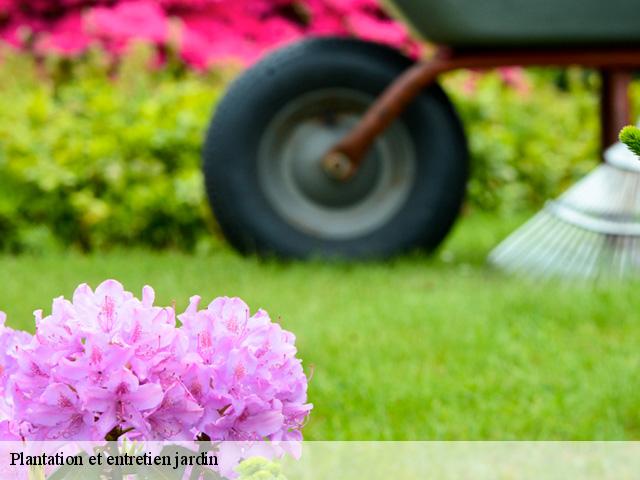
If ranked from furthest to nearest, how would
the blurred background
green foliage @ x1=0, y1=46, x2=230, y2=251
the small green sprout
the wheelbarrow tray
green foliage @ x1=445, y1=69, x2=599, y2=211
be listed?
green foliage @ x1=445, y1=69, x2=599, y2=211 < green foliage @ x1=0, y1=46, x2=230, y2=251 < the wheelbarrow tray < the blurred background < the small green sprout

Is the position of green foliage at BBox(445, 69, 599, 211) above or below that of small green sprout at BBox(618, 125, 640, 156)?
below

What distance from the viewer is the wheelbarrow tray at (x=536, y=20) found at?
392 centimetres

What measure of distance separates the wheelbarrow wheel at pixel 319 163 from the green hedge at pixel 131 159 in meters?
0.54

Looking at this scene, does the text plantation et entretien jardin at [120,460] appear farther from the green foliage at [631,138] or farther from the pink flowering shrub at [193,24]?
the pink flowering shrub at [193,24]

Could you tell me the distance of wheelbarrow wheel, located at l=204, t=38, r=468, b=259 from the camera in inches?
159

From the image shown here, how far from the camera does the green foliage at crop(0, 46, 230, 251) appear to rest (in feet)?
14.9

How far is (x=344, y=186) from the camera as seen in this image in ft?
13.6

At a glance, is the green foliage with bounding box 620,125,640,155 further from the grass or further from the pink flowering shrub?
the pink flowering shrub

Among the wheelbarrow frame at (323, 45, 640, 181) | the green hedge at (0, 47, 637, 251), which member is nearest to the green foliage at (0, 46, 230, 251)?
the green hedge at (0, 47, 637, 251)

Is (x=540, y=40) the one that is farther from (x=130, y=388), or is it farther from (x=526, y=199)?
(x=130, y=388)

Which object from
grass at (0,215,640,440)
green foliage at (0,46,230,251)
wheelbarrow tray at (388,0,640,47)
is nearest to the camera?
grass at (0,215,640,440)

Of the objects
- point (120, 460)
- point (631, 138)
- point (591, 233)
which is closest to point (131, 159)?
point (591, 233)

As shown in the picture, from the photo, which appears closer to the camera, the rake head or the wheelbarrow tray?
the rake head

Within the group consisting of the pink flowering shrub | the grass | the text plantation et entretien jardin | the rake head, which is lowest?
the grass
